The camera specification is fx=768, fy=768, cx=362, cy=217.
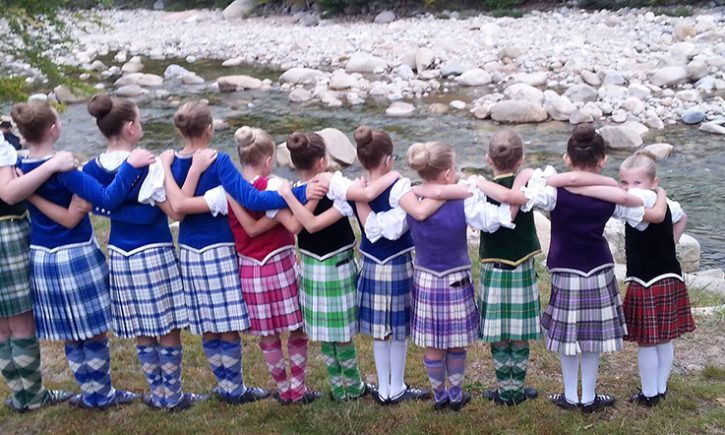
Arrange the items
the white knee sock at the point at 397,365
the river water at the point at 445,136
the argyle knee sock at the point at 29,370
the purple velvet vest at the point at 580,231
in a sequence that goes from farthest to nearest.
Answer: the river water at the point at 445,136, the argyle knee sock at the point at 29,370, the white knee sock at the point at 397,365, the purple velvet vest at the point at 580,231

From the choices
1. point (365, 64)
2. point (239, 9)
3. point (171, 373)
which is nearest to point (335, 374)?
point (171, 373)

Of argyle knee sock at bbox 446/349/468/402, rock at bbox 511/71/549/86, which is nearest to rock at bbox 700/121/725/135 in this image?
rock at bbox 511/71/549/86

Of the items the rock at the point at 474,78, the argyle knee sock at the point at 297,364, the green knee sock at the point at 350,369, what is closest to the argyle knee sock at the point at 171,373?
the argyle knee sock at the point at 297,364

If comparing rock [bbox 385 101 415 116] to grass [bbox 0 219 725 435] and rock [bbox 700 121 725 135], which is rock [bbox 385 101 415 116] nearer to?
rock [bbox 700 121 725 135]

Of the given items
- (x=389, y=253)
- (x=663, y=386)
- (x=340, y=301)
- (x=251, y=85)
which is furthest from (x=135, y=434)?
(x=251, y=85)

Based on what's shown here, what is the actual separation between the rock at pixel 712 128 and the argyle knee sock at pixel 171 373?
12.0 meters

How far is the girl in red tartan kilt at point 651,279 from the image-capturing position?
12.3 ft

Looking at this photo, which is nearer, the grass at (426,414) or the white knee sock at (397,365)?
the grass at (426,414)

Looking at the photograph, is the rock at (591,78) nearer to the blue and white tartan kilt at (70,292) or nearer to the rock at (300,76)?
the rock at (300,76)

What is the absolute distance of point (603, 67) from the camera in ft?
59.7

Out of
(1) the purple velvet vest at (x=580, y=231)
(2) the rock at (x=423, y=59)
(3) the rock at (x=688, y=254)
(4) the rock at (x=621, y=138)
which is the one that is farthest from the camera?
(2) the rock at (x=423, y=59)

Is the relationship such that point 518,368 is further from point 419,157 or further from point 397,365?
point 419,157

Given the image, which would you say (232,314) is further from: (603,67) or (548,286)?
(603,67)

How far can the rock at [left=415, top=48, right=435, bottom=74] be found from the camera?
19.7 metres
